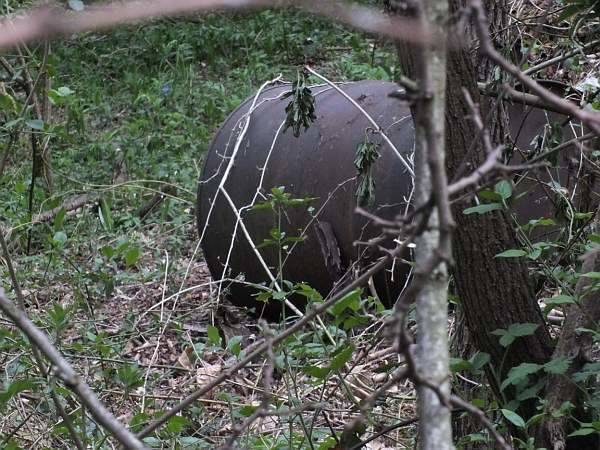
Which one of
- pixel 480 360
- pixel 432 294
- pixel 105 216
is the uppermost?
pixel 432 294

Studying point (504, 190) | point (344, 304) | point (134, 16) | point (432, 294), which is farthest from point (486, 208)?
point (134, 16)

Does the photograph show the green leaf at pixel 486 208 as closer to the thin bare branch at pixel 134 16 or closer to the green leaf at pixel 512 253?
the green leaf at pixel 512 253

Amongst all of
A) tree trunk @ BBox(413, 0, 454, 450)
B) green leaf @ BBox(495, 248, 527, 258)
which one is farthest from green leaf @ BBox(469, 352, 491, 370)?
tree trunk @ BBox(413, 0, 454, 450)

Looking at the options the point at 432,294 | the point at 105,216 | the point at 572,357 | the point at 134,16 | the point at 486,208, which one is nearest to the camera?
the point at 134,16

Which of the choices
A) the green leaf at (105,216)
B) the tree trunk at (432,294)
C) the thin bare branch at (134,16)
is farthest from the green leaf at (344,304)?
the green leaf at (105,216)

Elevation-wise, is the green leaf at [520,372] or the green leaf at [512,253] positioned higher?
the green leaf at [512,253]

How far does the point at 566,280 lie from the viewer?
2535mm

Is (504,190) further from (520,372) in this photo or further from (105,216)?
(105,216)

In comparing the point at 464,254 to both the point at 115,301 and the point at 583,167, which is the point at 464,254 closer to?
the point at 583,167

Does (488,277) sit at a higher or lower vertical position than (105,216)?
higher

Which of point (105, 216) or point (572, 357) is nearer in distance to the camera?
point (572, 357)

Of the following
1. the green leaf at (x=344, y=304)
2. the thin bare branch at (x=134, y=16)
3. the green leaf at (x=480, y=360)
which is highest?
the thin bare branch at (x=134, y=16)

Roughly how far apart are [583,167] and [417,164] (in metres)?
2.50

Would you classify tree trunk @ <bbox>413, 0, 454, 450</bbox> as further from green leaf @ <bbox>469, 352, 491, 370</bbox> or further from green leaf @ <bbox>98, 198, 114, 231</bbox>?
green leaf @ <bbox>98, 198, 114, 231</bbox>
